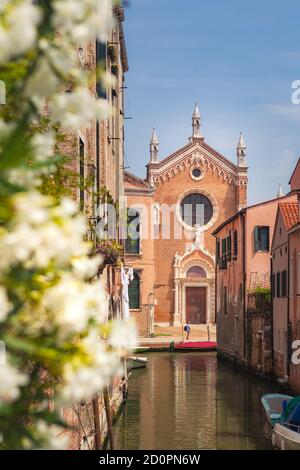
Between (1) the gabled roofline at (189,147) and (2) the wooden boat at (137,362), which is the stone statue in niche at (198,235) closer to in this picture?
(1) the gabled roofline at (189,147)

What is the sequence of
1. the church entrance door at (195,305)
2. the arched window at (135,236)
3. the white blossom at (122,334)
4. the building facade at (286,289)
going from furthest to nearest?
the church entrance door at (195,305) < the arched window at (135,236) < the building facade at (286,289) < the white blossom at (122,334)

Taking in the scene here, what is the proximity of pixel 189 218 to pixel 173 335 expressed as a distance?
31.3ft

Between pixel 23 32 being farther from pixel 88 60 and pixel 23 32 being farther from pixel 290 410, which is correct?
pixel 290 410

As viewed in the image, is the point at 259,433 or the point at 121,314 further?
the point at 121,314

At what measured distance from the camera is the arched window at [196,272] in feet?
167

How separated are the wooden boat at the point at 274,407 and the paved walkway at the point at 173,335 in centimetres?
2078

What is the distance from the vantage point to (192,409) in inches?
890

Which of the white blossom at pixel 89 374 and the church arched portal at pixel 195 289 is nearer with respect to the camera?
the white blossom at pixel 89 374

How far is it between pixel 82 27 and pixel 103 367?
137 centimetres

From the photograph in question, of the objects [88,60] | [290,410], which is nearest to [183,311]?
[290,410]

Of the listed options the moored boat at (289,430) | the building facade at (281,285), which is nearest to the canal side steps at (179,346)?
the building facade at (281,285)

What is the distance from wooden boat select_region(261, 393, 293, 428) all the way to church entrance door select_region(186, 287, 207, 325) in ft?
99.6

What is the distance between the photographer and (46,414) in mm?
3061

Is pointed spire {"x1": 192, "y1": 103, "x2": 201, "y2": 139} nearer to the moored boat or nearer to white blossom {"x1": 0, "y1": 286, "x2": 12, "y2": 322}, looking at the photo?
the moored boat
